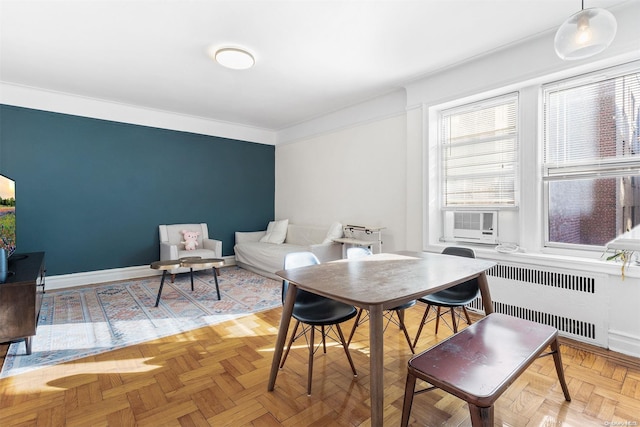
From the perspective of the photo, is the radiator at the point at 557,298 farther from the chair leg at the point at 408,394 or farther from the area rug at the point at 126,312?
the area rug at the point at 126,312

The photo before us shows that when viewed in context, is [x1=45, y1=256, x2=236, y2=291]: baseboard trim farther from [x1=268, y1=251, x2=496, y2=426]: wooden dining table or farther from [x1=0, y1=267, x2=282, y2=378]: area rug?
[x1=268, y1=251, x2=496, y2=426]: wooden dining table

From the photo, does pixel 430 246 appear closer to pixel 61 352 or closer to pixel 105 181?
pixel 61 352

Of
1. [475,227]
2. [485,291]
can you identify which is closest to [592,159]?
[475,227]

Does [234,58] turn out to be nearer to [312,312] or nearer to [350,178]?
[350,178]

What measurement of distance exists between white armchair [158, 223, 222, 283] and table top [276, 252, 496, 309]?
3.09m

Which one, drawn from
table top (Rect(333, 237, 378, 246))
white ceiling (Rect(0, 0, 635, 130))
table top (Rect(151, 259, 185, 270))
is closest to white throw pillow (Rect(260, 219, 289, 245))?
table top (Rect(333, 237, 378, 246))

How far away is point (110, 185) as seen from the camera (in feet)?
15.1

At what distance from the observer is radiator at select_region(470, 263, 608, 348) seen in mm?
2518

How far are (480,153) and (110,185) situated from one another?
505 centimetres

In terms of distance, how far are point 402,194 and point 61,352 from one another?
12.4ft

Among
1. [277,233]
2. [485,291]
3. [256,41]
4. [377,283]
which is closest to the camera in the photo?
[377,283]

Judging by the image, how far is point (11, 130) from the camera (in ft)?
12.9

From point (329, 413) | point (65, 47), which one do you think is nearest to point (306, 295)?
point (329, 413)

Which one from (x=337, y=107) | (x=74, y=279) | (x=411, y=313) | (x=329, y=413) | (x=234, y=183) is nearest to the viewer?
(x=329, y=413)
